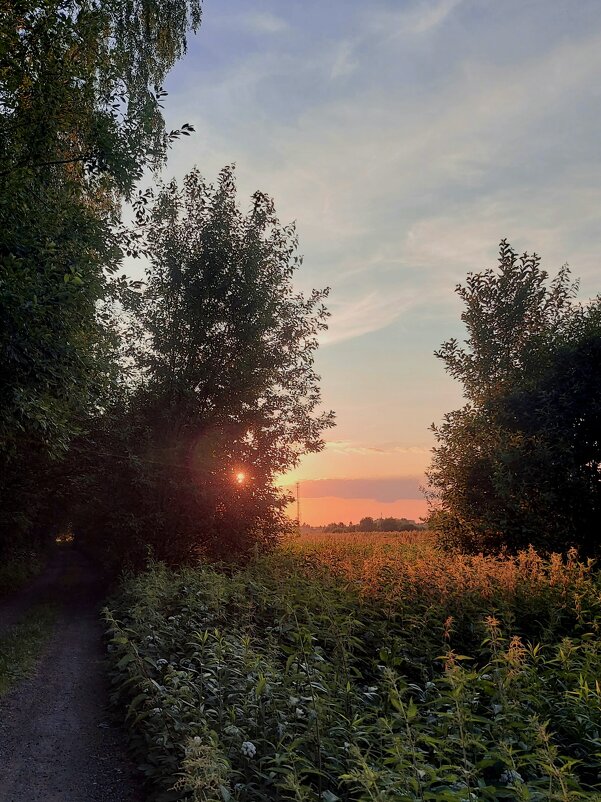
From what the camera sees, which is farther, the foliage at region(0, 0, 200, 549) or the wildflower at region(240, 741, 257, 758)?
the foliage at region(0, 0, 200, 549)

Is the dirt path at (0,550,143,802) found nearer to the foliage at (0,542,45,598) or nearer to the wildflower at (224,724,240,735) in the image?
the wildflower at (224,724,240,735)

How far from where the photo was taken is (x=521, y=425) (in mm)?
21875

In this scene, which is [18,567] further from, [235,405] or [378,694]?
[378,694]

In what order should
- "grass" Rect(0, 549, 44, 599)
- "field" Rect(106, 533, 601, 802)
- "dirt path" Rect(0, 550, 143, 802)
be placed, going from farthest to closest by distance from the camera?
"grass" Rect(0, 549, 44, 599) < "dirt path" Rect(0, 550, 143, 802) < "field" Rect(106, 533, 601, 802)

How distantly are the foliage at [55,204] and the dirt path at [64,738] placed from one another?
4959 mm

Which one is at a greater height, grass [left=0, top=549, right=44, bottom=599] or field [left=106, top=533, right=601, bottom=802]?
field [left=106, top=533, right=601, bottom=802]

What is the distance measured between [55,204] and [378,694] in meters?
11.2

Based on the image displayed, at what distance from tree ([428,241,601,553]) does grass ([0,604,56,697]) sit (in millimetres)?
15751

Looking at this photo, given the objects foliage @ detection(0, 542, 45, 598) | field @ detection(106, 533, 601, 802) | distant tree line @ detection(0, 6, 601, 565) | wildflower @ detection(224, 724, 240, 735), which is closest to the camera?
field @ detection(106, 533, 601, 802)

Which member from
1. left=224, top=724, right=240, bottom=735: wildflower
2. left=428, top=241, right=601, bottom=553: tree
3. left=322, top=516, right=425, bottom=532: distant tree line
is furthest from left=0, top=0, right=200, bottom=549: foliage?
left=322, top=516, right=425, bottom=532: distant tree line

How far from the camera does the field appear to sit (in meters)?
4.21

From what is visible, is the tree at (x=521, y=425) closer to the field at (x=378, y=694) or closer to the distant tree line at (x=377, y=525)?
the field at (x=378, y=694)

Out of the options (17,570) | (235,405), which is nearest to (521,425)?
(235,405)

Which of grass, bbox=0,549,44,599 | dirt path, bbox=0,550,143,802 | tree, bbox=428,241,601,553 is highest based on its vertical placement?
tree, bbox=428,241,601,553
